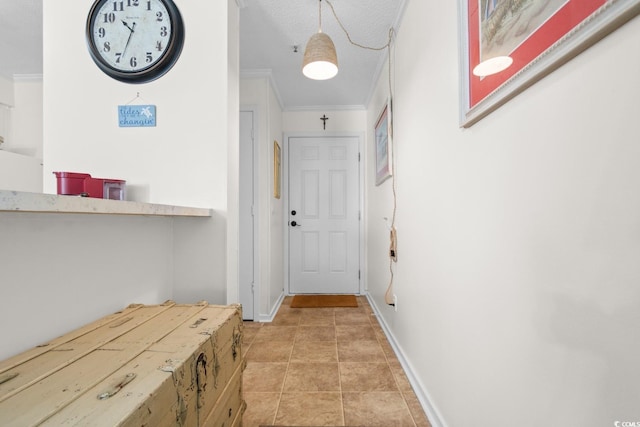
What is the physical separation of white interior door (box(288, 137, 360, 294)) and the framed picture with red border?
104 inches

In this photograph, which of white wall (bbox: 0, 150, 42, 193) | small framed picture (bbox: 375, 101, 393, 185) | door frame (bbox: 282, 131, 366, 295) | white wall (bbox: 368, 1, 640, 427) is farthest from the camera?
door frame (bbox: 282, 131, 366, 295)

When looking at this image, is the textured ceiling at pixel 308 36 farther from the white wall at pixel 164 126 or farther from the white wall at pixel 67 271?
the white wall at pixel 67 271

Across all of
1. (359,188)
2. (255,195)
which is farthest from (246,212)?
(359,188)

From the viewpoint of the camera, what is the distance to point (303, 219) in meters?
3.66

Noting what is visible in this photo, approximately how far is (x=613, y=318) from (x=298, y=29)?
241 centimetres

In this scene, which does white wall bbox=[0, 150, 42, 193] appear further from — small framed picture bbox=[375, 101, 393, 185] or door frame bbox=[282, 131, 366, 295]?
small framed picture bbox=[375, 101, 393, 185]

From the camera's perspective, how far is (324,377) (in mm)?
1765

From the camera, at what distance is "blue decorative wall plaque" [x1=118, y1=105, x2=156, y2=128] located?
4.55ft

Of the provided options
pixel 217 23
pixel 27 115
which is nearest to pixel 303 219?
pixel 217 23

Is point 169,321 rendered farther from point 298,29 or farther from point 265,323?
point 298,29

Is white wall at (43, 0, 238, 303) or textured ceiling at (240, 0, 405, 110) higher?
textured ceiling at (240, 0, 405, 110)

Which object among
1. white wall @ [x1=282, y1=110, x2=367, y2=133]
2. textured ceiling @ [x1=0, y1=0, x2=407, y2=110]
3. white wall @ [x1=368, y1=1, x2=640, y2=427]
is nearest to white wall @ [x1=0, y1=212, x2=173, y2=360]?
textured ceiling @ [x1=0, y1=0, x2=407, y2=110]

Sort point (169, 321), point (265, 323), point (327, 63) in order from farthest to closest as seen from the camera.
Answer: point (265, 323)
point (327, 63)
point (169, 321)

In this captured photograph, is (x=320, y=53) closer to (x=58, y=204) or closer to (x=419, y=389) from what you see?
(x=58, y=204)
